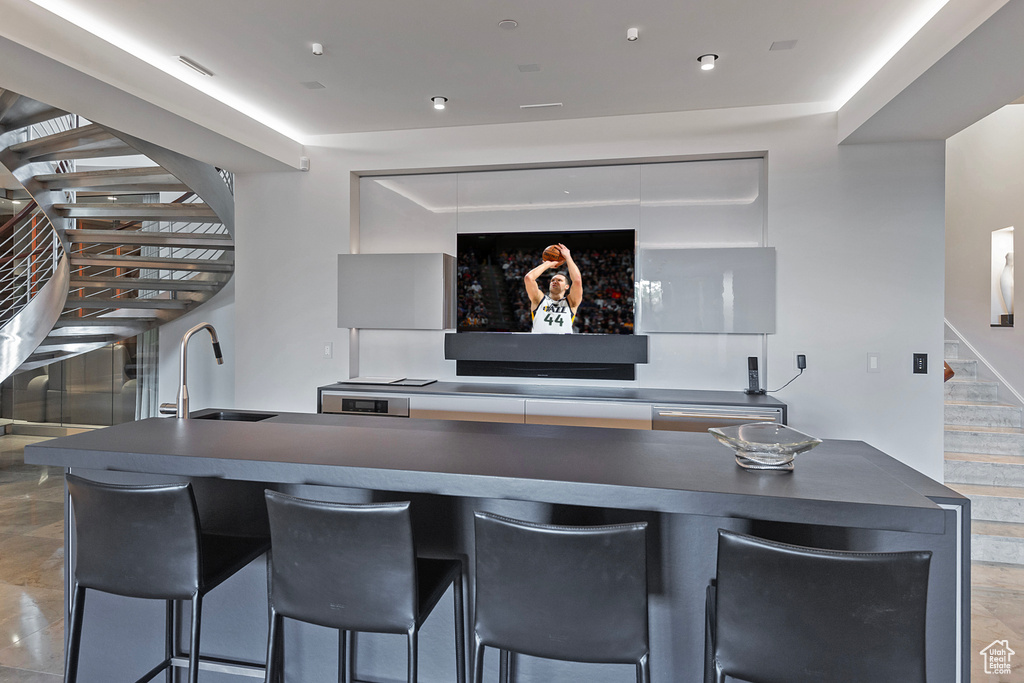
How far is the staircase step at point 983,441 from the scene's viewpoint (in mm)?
4094

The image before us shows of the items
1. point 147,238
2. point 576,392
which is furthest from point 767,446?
point 147,238

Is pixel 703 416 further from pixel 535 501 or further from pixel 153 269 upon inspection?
pixel 153 269

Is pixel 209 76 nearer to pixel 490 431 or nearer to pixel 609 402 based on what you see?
pixel 490 431

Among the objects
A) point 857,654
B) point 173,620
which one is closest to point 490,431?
point 173,620

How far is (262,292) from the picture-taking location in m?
4.70

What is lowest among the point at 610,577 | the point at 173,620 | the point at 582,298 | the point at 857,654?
the point at 173,620

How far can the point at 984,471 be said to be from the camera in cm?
384

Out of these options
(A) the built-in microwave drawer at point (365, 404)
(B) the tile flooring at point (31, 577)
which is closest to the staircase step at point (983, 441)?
(A) the built-in microwave drawer at point (365, 404)

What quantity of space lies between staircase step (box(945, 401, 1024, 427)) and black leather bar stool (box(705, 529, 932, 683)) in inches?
163

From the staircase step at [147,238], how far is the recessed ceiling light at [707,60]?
4161mm

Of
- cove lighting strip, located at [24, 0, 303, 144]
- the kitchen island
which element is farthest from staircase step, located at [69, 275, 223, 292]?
the kitchen island

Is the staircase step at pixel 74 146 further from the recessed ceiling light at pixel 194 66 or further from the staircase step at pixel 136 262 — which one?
the staircase step at pixel 136 262

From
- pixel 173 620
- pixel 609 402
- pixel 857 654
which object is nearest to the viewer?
pixel 857 654

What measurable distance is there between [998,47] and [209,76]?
3.98 metres
